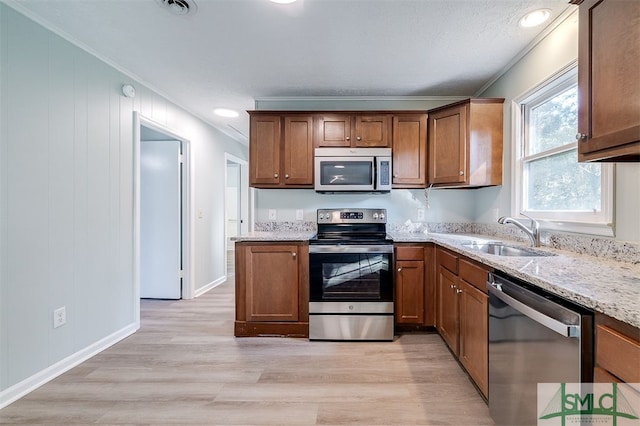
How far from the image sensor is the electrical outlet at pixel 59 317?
1970mm

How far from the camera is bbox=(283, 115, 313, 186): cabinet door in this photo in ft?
9.62

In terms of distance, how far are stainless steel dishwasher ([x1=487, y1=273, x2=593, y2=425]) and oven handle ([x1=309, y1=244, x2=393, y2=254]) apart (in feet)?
3.46

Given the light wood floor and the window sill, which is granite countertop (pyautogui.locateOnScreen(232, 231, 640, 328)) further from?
the light wood floor

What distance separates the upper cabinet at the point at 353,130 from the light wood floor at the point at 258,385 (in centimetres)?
192

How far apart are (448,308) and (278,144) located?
2.18 meters

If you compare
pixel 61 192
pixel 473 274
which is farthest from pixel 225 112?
pixel 473 274

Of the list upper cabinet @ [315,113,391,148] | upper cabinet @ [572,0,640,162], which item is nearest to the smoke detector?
upper cabinet @ [315,113,391,148]

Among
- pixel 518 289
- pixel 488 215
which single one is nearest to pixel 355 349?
pixel 518 289

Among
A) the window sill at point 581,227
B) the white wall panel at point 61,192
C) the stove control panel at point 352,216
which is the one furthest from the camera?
the stove control panel at point 352,216

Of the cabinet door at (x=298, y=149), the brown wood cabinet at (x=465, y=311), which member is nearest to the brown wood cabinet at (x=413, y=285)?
the brown wood cabinet at (x=465, y=311)

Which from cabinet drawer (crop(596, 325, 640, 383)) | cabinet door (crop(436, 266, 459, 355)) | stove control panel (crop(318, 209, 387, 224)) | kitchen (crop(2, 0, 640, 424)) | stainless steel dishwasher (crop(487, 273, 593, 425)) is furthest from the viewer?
stove control panel (crop(318, 209, 387, 224))

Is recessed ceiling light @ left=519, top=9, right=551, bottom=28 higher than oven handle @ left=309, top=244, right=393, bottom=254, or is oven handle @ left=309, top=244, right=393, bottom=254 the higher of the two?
recessed ceiling light @ left=519, top=9, right=551, bottom=28

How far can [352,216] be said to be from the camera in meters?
3.02

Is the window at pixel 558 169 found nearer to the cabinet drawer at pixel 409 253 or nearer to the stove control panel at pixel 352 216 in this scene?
the cabinet drawer at pixel 409 253
